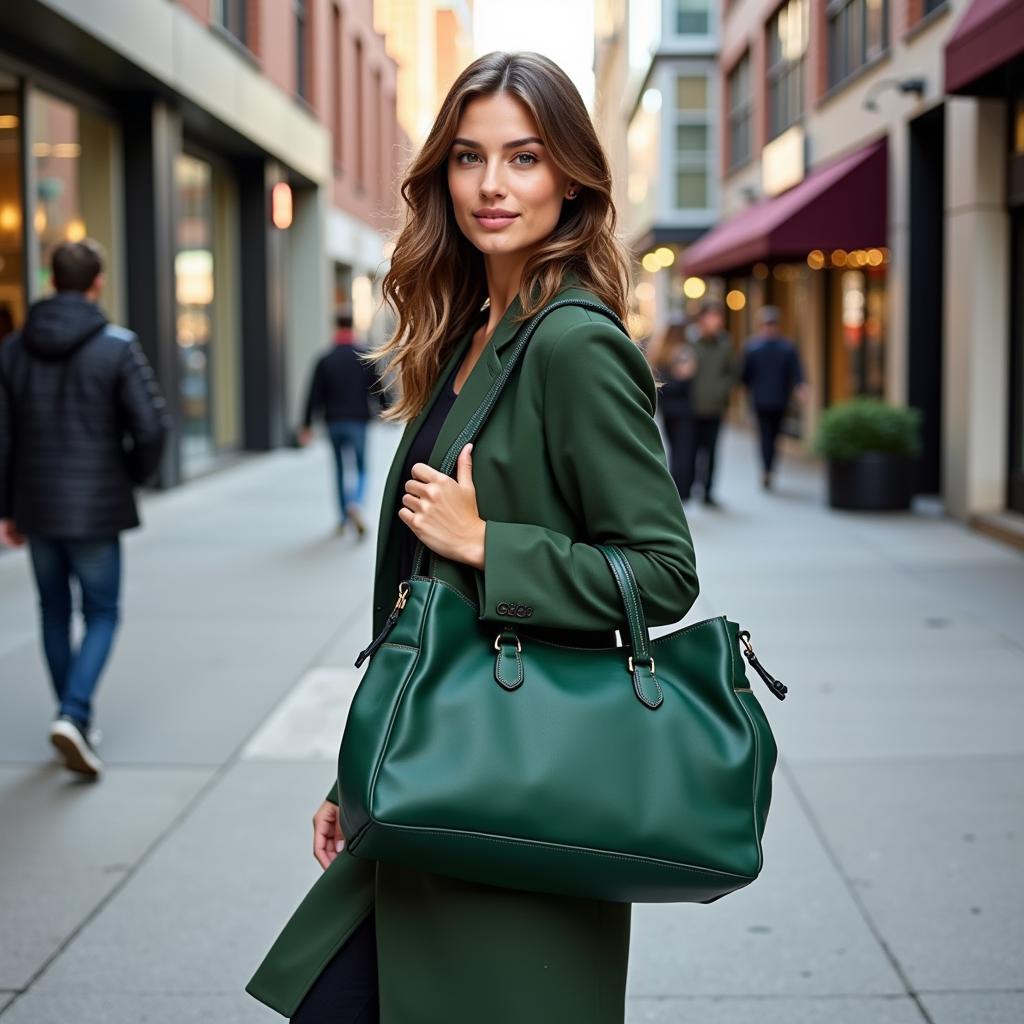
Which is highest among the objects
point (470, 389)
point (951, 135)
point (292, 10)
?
point (292, 10)

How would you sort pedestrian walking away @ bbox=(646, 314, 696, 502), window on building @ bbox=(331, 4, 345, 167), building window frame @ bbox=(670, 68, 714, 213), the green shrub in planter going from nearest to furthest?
1. the green shrub in planter
2. pedestrian walking away @ bbox=(646, 314, 696, 502)
3. window on building @ bbox=(331, 4, 345, 167)
4. building window frame @ bbox=(670, 68, 714, 213)

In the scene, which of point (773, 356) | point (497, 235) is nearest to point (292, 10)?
point (773, 356)

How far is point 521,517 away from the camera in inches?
73.5

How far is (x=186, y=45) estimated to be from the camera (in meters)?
14.7

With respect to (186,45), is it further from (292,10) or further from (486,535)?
(486,535)

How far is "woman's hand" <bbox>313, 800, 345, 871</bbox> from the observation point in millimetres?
2143

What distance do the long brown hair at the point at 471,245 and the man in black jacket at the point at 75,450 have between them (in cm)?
327

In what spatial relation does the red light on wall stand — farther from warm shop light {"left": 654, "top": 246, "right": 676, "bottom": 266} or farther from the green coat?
the green coat

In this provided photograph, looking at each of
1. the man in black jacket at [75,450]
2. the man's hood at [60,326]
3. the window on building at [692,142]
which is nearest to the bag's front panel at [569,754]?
the man in black jacket at [75,450]

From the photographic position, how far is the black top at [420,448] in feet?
6.60

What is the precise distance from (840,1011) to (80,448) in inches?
133

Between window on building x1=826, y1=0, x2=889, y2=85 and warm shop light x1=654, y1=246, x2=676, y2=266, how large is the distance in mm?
15217

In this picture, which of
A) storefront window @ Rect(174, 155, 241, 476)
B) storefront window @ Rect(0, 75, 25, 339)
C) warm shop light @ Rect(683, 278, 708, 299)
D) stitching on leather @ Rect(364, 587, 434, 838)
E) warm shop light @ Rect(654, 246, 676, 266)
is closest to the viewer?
stitching on leather @ Rect(364, 587, 434, 838)

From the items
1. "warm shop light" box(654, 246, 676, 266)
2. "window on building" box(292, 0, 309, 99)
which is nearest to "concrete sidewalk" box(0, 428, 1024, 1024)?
"window on building" box(292, 0, 309, 99)
